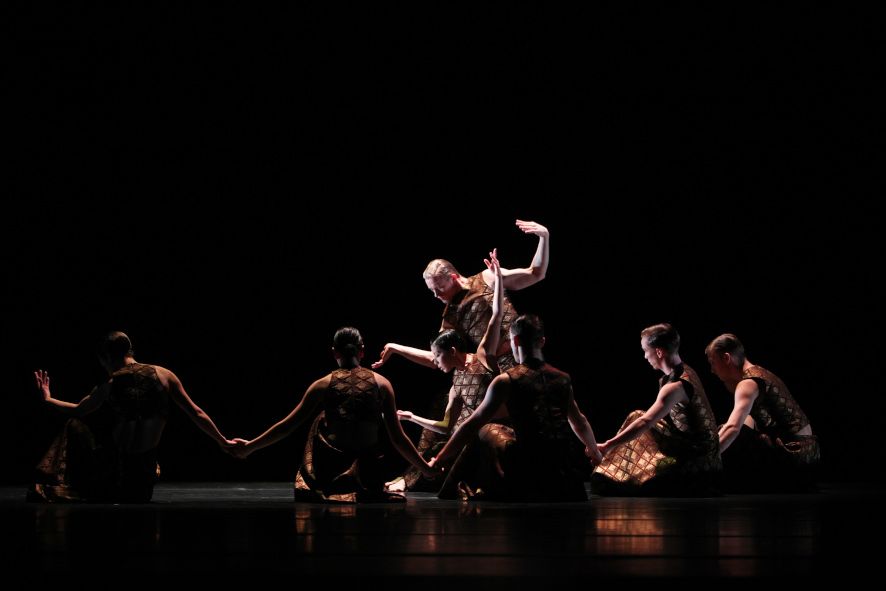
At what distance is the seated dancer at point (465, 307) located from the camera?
6457 mm

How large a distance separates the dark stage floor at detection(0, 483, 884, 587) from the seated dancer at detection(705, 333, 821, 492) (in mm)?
711

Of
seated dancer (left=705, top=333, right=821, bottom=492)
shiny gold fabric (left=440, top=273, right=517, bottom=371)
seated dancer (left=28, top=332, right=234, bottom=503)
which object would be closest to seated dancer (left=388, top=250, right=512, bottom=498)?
shiny gold fabric (left=440, top=273, right=517, bottom=371)

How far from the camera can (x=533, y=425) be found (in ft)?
16.7

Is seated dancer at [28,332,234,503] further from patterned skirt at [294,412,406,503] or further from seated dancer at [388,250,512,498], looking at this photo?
seated dancer at [388,250,512,498]

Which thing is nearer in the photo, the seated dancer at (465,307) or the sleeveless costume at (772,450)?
the sleeveless costume at (772,450)

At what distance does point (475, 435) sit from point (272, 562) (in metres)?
2.39

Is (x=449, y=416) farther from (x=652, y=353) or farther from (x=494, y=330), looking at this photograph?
(x=652, y=353)

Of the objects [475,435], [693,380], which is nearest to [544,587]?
[475,435]

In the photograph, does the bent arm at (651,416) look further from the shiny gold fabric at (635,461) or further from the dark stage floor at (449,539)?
the dark stage floor at (449,539)

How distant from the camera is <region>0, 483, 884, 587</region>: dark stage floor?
289cm

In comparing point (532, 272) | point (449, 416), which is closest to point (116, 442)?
point (449, 416)

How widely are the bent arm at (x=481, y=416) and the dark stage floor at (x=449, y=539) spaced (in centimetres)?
24

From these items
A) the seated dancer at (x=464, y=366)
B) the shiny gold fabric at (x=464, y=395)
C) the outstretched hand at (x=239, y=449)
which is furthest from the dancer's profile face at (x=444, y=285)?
the outstretched hand at (x=239, y=449)

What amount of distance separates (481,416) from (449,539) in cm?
163
